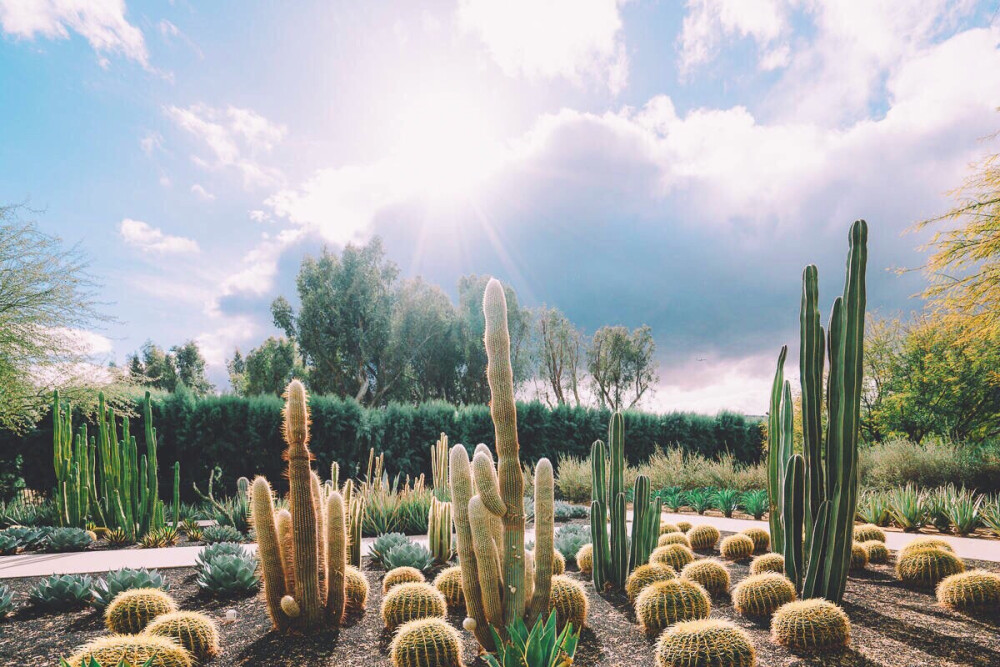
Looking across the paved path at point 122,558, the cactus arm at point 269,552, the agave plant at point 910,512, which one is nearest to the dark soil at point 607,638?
the cactus arm at point 269,552

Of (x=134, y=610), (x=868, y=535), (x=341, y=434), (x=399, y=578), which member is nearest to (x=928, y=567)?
(x=868, y=535)

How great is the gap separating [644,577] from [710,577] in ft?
1.61

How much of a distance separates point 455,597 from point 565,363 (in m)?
26.2

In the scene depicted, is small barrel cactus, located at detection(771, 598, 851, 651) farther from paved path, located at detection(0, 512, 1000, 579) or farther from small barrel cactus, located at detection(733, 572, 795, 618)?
paved path, located at detection(0, 512, 1000, 579)

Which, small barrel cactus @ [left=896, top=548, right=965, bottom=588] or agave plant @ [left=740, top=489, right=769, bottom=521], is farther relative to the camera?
agave plant @ [left=740, top=489, right=769, bottom=521]

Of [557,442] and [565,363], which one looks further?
[565,363]

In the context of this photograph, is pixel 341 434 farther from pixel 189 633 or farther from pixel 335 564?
pixel 189 633

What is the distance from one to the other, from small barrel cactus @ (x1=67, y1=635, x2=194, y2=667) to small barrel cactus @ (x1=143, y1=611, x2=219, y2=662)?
0.64 ft

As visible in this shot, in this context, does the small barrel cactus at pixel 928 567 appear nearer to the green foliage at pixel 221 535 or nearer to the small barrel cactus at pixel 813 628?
the small barrel cactus at pixel 813 628

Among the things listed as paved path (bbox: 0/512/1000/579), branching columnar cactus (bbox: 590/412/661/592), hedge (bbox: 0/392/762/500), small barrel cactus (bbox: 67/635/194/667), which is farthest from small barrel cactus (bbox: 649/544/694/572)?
hedge (bbox: 0/392/762/500)

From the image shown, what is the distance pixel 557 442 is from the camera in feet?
46.6

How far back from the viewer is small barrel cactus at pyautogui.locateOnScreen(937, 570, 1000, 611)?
11.0ft

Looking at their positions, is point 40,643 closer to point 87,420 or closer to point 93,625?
point 93,625

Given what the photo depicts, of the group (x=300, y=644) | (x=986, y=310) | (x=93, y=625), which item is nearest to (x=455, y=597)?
(x=300, y=644)
